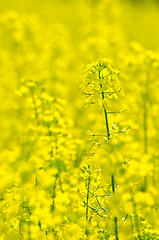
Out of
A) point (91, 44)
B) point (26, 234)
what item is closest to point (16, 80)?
point (91, 44)

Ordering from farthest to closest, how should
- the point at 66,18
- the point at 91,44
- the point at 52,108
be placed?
the point at 66,18
the point at 91,44
the point at 52,108

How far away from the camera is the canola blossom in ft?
10.1

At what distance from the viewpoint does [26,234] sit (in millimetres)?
3590

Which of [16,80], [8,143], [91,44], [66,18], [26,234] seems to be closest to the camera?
[26,234]

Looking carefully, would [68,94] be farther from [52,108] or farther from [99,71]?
[99,71]

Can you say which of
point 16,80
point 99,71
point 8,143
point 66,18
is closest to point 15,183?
point 99,71

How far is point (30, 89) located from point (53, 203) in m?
1.82

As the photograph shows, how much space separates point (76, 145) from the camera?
16.6 ft

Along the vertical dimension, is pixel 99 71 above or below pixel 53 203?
above

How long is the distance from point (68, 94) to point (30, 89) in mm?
3631

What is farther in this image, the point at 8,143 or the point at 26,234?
the point at 8,143

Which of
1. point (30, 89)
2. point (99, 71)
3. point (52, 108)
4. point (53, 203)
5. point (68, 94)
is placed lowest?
point (53, 203)

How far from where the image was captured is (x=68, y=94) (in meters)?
8.73

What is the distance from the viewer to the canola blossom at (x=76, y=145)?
309cm
